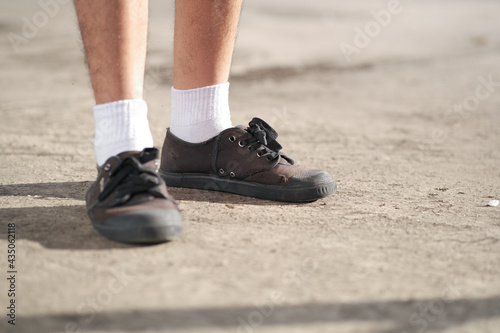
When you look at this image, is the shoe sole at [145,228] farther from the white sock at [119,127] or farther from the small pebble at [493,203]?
the small pebble at [493,203]

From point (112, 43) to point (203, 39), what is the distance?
0.46 meters

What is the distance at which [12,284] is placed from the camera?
1511mm

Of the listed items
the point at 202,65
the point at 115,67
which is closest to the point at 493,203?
the point at 202,65

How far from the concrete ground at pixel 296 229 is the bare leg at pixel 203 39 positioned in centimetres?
47

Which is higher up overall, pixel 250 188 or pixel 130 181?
pixel 130 181

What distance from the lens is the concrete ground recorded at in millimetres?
1412

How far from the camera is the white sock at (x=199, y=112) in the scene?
2.35m

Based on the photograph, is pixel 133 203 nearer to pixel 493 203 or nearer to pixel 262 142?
pixel 262 142

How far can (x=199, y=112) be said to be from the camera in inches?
92.4

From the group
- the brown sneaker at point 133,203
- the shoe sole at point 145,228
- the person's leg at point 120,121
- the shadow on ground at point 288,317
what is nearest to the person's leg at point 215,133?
the person's leg at point 120,121

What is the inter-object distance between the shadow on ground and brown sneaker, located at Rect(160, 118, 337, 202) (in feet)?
2.87

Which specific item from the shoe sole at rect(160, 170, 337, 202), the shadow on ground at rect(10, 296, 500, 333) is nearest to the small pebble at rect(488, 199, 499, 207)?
the shoe sole at rect(160, 170, 337, 202)

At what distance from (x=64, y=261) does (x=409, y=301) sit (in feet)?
3.03

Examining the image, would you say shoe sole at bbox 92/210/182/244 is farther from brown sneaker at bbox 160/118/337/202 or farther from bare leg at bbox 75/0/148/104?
brown sneaker at bbox 160/118/337/202
